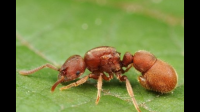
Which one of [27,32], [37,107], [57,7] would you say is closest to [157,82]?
[37,107]

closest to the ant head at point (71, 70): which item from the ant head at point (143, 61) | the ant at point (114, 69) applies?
the ant at point (114, 69)

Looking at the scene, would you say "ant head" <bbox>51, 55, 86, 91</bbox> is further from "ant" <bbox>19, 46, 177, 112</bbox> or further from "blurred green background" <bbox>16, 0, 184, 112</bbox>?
"blurred green background" <bbox>16, 0, 184, 112</bbox>

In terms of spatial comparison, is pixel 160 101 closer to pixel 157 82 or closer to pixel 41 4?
pixel 157 82

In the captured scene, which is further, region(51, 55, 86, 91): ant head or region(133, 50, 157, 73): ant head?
region(133, 50, 157, 73): ant head

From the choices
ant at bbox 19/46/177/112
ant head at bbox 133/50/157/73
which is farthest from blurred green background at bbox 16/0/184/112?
ant head at bbox 133/50/157/73

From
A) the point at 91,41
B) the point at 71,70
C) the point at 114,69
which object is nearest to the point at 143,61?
the point at 114,69

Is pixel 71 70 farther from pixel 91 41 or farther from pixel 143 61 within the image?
pixel 91 41
